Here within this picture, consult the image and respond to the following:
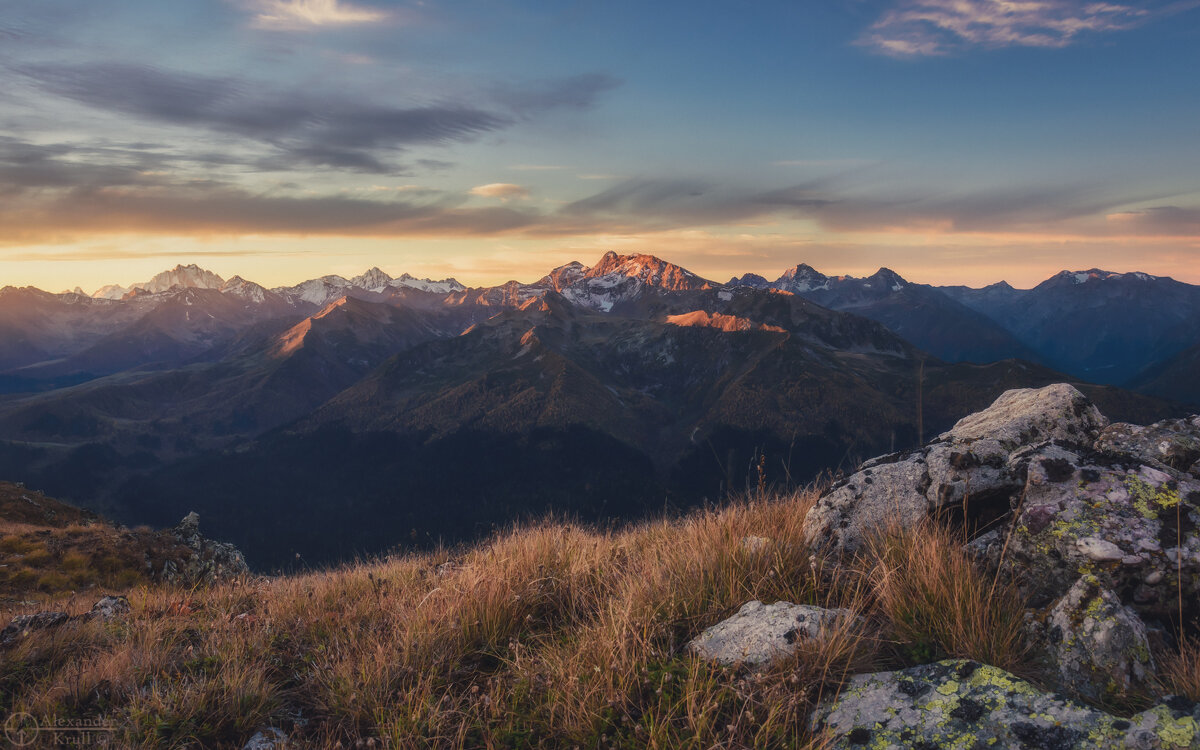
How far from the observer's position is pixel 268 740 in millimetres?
Answer: 4477

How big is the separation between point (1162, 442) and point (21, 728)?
12.0 m

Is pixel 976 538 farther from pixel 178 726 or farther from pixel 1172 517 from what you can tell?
pixel 178 726

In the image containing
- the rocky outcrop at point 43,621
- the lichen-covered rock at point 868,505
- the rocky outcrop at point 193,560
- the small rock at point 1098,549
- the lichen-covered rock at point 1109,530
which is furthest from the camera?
the rocky outcrop at point 193,560

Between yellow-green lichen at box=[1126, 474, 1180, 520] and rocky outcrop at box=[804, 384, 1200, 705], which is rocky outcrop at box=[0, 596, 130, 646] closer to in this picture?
rocky outcrop at box=[804, 384, 1200, 705]

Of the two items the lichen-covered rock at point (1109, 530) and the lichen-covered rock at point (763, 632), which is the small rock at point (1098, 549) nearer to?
the lichen-covered rock at point (1109, 530)

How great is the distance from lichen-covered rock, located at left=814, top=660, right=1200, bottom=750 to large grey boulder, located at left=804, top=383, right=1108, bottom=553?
2.36 meters

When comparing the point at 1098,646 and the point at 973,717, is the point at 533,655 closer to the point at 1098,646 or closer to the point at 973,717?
the point at 973,717

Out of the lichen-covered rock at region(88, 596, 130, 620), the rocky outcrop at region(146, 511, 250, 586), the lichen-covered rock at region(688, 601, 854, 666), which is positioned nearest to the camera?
the lichen-covered rock at region(688, 601, 854, 666)

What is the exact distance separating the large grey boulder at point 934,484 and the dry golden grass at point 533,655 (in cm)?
38

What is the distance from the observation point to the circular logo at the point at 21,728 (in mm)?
4117

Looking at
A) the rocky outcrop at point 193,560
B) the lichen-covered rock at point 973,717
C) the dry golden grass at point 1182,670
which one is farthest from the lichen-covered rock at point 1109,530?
the rocky outcrop at point 193,560

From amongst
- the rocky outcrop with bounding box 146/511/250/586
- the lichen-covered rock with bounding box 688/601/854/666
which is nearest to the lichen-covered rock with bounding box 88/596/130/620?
the lichen-covered rock with bounding box 688/601/854/666

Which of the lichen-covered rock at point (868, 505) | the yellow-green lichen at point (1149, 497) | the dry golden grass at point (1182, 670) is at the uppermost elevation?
the yellow-green lichen at point (1149, 497)

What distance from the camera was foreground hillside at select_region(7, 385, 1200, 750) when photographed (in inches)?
152
